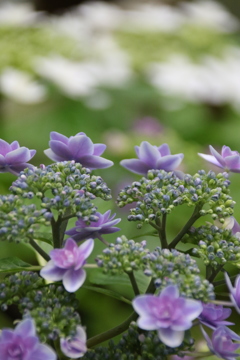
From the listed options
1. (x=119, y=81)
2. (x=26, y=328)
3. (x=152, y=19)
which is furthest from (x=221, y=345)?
(x=152, y=19)

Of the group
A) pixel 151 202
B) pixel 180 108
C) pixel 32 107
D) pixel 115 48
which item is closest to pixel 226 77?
pixel 180 108

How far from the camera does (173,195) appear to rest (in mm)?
365

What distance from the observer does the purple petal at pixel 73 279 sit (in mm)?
299

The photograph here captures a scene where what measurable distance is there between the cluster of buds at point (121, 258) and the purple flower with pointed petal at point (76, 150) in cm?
9

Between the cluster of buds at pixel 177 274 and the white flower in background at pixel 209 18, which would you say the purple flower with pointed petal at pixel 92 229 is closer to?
the cluster of buds at pixel 177 274

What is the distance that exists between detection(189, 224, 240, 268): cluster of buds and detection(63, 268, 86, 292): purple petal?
0.09 m

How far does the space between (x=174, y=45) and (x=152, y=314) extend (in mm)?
1849

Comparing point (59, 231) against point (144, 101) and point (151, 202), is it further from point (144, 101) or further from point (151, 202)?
point (144, 101)

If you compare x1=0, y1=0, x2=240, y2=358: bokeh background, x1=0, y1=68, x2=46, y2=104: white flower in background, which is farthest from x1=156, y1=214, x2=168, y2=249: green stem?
x1=0, y1=68, x2=46, y2=104: white flower in background

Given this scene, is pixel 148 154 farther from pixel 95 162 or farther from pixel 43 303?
pixel 43 303

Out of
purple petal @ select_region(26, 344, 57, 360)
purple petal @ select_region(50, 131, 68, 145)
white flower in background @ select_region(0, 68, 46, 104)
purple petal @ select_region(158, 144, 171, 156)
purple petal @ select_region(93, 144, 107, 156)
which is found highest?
purple petal @ select_region(50, 131, 68, 145)

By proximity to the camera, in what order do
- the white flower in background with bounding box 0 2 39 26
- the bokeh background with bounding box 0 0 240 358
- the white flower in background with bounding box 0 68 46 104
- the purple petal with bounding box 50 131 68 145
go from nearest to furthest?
the purple petal with bounding box 50 131 68 145
the white flower in background with bounding box 0 68 46 104
the bokeh background with bounding box 0 0 240 358
the white flower in background with bounding box 0 2 39 26

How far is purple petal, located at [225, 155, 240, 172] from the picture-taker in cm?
40

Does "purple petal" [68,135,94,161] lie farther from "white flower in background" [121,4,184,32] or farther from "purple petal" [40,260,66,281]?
"white flower in background" [121,4,184,32]
